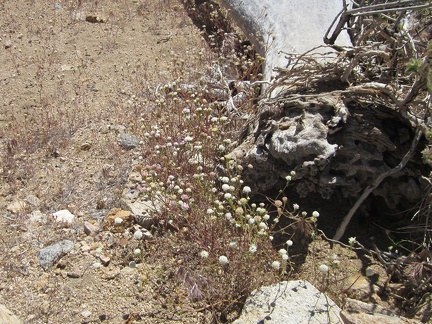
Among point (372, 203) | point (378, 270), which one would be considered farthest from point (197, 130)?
point (378, 270)

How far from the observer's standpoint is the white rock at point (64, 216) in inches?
161

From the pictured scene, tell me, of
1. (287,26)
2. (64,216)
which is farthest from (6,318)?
(287,26)

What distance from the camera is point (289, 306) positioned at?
109 inches

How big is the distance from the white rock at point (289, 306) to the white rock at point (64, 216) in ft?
6.36

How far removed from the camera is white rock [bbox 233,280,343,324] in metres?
2.71

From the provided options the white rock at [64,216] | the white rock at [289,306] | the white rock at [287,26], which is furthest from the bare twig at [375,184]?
the white rock at [64,216]

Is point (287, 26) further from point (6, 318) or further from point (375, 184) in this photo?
point (6, 318)

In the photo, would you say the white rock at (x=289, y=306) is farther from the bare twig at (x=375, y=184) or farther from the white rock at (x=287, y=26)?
the white rock at (x=287, y=26)

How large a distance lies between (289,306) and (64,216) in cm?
228

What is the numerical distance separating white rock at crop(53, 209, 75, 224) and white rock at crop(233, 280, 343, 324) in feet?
6.36

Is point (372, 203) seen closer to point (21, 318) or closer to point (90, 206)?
point (90, 206)

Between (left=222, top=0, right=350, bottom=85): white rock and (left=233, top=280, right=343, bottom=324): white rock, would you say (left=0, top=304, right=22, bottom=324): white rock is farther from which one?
(left=222, top=0, right=350, bottom=85): white rock

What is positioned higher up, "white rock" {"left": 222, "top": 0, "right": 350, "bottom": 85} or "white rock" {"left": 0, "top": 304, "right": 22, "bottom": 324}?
"white rock" {"left": 222, "top": 0, "right": 350, "bottom": 85}

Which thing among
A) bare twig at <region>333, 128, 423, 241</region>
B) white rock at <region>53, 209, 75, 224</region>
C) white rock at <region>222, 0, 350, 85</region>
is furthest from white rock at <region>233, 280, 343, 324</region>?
white rock at <region>222, 0, 350, 85</region>
